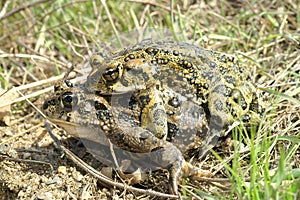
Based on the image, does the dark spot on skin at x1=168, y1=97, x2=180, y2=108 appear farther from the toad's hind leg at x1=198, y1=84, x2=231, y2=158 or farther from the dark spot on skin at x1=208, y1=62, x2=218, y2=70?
the dark spot on skin at x1=208, y1=62, x2=218, y2=70

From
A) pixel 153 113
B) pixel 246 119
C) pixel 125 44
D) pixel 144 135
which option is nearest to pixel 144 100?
pixel 153 113

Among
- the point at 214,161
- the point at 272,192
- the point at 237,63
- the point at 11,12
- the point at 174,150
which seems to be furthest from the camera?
the point at 11,12

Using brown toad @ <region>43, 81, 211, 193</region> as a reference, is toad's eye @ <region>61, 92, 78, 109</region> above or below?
above

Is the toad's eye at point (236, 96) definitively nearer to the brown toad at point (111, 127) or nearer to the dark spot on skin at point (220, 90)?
the dark spot on skin at point (220, 90)

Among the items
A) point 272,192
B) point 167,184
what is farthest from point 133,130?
point 272,192

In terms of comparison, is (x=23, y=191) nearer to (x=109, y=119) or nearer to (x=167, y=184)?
(x=109, y=119)

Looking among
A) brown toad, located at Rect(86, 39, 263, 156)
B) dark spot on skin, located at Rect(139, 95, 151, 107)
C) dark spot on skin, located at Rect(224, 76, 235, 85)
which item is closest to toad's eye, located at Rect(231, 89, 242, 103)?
brown toad, located at Rect(86, 39, 263, 156)
